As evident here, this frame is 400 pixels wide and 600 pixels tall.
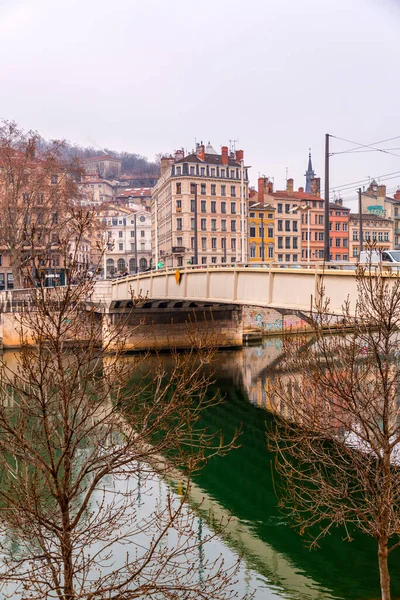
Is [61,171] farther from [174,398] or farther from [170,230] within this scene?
[174,398]

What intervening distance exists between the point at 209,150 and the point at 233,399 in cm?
6670

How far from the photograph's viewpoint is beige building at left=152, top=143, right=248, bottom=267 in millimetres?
81125

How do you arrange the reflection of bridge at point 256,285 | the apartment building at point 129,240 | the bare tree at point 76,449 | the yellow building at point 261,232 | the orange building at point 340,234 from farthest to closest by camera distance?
the apartment building at point 129,240, the orange building at point 340,234, the yellow building at point 261,232, the reflection of bridge at point 256,285, the bare tree at point 76,449

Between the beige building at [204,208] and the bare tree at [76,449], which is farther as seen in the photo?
the beige building at [204,208]

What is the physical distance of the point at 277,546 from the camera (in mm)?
16875

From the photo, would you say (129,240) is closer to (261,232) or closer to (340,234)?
(261,232)

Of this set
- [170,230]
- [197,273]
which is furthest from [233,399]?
[170,230]

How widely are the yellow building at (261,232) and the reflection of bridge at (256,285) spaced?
4907 centimetres

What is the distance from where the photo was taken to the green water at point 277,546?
14820 mm

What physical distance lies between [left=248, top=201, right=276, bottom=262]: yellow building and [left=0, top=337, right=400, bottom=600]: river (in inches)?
2406

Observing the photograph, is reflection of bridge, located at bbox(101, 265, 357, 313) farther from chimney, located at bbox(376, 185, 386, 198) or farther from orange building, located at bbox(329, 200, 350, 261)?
chimney, located at bbox(376, 185, 386, 198)

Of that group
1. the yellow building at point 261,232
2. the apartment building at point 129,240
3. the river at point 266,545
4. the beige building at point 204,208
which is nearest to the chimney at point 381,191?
the yellow building at point 261,232

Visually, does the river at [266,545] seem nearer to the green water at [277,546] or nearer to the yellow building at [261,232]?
the green water at [277,546]

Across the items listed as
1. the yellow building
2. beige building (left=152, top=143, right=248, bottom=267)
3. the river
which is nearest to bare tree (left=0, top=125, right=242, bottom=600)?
the river
